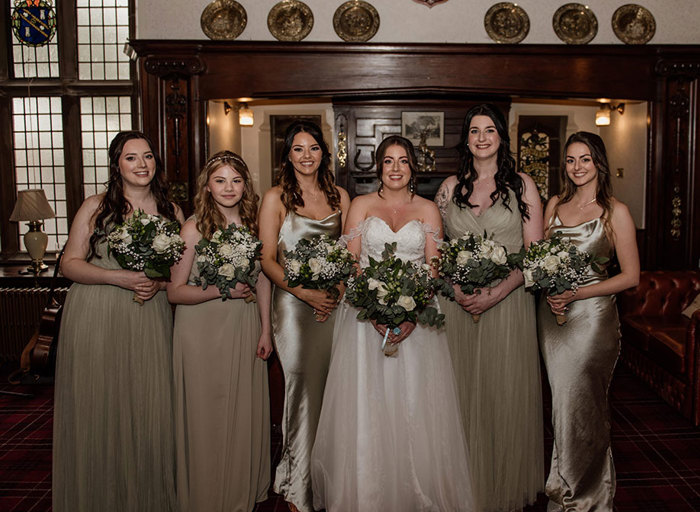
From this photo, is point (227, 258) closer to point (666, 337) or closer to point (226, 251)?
point (226, 251)

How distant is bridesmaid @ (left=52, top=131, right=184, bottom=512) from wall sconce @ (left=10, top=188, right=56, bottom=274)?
4.33 m

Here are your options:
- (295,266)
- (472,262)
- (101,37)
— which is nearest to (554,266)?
(472,262)

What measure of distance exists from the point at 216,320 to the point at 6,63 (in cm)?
762

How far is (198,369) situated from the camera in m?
3.22

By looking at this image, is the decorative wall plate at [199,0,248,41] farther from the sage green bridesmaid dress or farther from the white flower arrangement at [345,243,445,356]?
the white flower arrangement at [345,243,445,356]

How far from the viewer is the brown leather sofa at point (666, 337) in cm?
518

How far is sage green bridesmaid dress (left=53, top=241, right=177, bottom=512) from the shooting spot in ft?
10.3

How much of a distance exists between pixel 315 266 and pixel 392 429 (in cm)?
96

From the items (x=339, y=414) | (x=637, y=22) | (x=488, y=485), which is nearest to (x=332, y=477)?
(x=339, y=414)

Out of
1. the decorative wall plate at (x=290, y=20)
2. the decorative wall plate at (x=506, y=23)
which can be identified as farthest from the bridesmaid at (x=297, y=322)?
the decorative wall plate at (x=506, y=23)

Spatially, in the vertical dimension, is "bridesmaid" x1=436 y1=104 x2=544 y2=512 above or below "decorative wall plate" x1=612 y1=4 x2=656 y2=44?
below

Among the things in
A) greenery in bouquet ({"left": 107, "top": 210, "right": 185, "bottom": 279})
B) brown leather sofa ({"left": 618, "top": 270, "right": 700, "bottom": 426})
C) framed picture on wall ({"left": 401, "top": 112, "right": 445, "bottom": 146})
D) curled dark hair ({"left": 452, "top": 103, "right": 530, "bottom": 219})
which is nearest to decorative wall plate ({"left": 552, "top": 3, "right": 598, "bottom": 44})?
framed picture on wall ({"left": 401, "top": 112, "right": 445, "bottom": 146})

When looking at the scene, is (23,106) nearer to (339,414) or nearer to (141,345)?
(141,345)

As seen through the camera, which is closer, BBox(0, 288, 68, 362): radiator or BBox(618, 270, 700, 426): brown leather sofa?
BBox(618, 270, 700, 426): brown leather sofa
